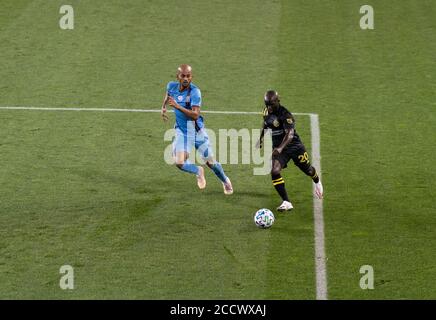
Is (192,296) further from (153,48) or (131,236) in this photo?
(153,48)

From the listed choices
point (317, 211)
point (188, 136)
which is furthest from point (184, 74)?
point (317, 211)

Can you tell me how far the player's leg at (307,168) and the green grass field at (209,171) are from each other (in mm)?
273

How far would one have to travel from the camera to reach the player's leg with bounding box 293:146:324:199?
57.7ft

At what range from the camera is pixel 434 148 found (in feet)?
69.1

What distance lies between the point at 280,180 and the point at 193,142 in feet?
6.29

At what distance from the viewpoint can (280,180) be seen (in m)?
17.2

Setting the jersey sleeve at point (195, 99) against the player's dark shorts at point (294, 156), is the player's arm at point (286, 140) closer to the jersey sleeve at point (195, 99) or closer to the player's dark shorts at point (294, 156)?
the player's dark shorts at point (294, 156)

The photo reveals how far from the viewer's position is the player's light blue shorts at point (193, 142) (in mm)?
18172

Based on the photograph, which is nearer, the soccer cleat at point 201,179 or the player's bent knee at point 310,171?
the player's bent knee at point 310,171

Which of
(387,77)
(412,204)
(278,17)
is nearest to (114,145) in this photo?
(412,204)

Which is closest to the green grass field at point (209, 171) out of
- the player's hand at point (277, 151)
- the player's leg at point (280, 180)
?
the player's leg at point (280, 180)

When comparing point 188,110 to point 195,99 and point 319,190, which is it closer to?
point 195,99

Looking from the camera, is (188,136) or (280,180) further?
(188,136)

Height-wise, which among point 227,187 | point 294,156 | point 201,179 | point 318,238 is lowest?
point 318,238
